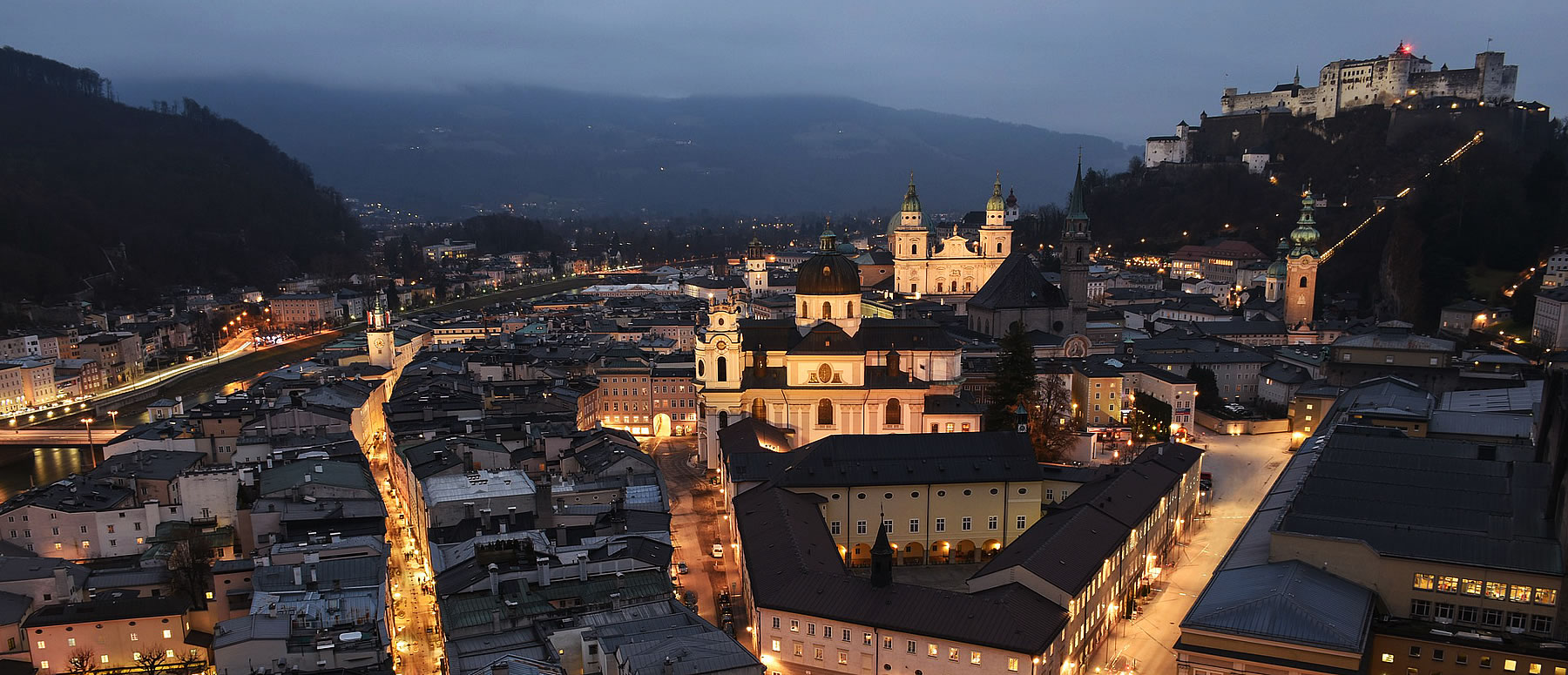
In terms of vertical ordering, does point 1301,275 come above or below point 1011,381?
above

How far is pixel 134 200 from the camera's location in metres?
122

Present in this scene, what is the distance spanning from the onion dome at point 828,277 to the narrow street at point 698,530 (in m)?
9.48

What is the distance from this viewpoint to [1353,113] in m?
96.9

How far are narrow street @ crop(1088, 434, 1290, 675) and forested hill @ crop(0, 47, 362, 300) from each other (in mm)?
94407

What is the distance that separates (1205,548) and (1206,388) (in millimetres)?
21751

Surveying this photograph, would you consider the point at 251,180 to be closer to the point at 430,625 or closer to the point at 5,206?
the point at 5,206

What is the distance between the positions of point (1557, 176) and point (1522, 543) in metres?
53.9

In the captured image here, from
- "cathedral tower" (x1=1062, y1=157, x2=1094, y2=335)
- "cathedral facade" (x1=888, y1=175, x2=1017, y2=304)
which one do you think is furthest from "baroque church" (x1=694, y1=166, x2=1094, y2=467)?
"cathedral facade" (x1=888, y1=175, x2=1017, y2=304)

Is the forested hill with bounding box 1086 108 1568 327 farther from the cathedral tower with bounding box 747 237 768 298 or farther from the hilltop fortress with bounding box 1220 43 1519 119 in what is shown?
the cathedral tower with bounding box 747 237 768 298

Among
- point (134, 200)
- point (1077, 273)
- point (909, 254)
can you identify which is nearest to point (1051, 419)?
point (1077, 273)

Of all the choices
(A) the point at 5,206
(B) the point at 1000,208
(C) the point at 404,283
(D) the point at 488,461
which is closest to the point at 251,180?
(C) the point at 404,283

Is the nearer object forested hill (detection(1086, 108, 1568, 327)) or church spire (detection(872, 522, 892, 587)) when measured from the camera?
church spire (detection(872, 522, 892, 587))

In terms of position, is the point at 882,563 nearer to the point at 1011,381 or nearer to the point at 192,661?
→ the point at 192,661

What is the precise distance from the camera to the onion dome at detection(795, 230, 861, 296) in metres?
46.2
